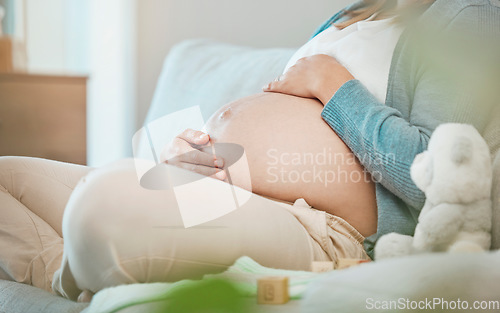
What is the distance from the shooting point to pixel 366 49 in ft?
3.05

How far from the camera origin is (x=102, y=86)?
2.38 meters

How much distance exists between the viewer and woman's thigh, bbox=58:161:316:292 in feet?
1.79

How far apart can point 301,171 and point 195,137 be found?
0.19 metres

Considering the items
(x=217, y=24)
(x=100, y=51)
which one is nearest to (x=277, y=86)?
(x=217, y=24)

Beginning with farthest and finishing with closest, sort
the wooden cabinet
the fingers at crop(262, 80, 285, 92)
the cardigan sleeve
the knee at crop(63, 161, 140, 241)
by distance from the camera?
the wooden cabinet, the fingers at crop(262, 80, 285, 92), the cardigan sleeve, the knee at crop(63, 161, 140, 241)

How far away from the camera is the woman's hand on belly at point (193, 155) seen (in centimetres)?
84

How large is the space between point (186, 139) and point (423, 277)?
0.55 m

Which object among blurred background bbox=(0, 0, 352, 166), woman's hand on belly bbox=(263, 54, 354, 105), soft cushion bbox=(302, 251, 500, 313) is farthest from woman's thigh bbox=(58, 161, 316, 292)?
blurred background bbox=(0, 0, 352, 166)

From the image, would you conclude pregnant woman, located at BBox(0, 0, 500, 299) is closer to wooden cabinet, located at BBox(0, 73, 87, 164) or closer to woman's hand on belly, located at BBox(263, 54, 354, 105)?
woman's hand on belly, located at BBox(263, 54, 354, 105)

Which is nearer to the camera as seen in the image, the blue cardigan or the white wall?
the blue cardigan

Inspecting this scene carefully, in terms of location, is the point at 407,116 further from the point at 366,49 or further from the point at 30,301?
the point at 30,301

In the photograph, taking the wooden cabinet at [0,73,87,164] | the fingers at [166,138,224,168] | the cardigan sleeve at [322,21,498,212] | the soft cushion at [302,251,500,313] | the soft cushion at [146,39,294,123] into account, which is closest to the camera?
the soft cushion at [302,251,500,313]

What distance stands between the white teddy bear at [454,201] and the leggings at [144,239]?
131 millimetres

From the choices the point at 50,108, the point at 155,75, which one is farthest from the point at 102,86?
the point at 50,108
